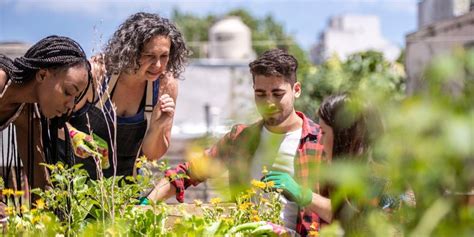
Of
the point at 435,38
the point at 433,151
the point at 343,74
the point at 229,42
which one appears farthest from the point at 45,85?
the point at 229,42

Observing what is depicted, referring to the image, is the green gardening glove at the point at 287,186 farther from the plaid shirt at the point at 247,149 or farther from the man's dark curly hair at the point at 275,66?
the man's dark curly hair at the point at 275,66

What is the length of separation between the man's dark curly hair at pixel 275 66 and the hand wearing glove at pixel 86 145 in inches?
24.7

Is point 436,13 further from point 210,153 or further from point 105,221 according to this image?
point 105,221

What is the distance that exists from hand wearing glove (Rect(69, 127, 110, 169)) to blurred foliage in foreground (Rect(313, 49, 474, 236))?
4.05ft

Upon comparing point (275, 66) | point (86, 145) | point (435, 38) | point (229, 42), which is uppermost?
point (275, 66)

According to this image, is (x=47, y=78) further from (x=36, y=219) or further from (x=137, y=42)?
(x=36, y=219)

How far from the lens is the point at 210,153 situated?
2.99 m

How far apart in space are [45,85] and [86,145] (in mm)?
247

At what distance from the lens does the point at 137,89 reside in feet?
10.6

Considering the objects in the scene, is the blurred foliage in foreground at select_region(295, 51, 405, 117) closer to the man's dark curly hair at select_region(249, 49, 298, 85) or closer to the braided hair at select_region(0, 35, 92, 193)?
the man's dark curly hair at select_region(249, 49, 298, 85)

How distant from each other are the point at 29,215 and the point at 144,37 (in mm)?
1448

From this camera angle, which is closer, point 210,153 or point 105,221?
point 105,221

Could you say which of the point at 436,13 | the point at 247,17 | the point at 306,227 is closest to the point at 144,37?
the point at 306,227

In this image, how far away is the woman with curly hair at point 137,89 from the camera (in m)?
3.06
